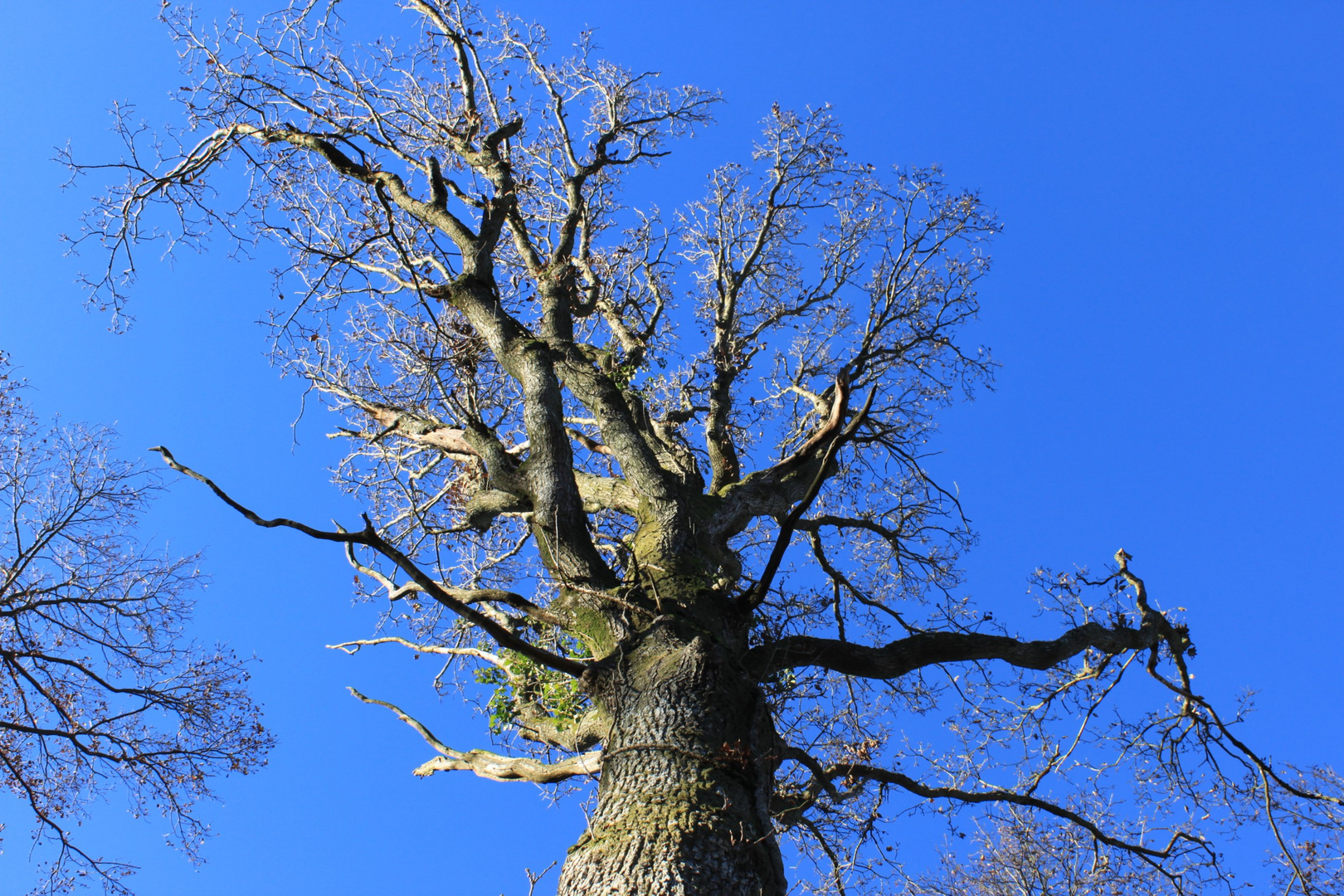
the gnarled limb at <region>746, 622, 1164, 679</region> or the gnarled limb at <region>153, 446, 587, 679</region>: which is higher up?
the gnarled limb at <region>746, 622, 1164, 679</region>

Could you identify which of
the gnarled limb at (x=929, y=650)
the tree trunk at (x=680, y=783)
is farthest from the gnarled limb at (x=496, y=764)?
the gnarled limb at (x=929, y=650)

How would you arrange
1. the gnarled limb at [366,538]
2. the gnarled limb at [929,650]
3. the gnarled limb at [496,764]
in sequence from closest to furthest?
the gnarled limb at [366,538], the gnarled limb at [496,764], the gnarled limb at [929,650]

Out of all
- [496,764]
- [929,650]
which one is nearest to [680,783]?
[496,764]

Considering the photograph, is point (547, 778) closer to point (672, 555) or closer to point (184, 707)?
point (672, 555)

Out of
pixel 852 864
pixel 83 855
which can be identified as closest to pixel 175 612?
pixel 83 855

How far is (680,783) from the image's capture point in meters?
3.44

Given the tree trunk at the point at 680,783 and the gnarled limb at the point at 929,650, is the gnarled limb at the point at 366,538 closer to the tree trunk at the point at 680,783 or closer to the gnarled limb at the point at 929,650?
the tree trunk at the point at 680,783

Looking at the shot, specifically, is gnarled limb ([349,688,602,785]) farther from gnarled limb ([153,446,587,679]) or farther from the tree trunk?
gnarled limb ([153,446,587,679])

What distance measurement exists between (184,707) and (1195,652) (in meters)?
8.74

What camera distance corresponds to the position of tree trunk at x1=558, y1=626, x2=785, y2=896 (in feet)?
10.2

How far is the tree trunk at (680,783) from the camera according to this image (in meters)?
3.11

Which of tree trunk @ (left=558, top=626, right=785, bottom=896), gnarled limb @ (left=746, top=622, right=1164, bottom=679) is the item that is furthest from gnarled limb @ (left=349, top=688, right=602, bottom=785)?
gnarled limb @ (left=746, top=622, right=1164, bottom=679)

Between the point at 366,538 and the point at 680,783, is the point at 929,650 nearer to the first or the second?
the point at 680,783

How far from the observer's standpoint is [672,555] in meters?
4.95
